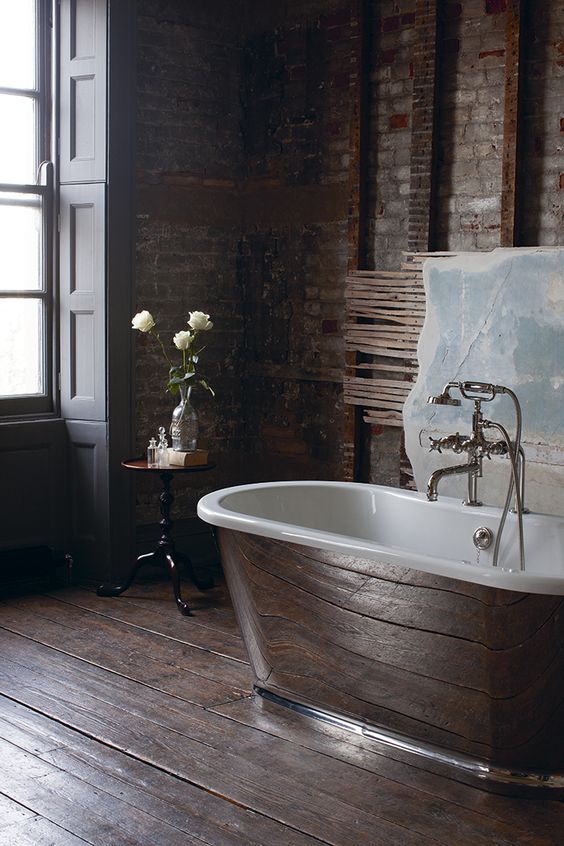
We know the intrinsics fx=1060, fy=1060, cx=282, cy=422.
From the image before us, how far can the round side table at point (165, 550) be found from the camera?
4719mm

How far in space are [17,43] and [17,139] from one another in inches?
17.4

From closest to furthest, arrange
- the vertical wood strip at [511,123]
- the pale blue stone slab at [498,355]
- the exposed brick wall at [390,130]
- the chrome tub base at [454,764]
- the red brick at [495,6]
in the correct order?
the chrome tub base at [454,764], the pale blue stone slab at [498,355], the vertical wood strip at [511,123], the red brick at [495,6], the exposed brick wall at [390,130]

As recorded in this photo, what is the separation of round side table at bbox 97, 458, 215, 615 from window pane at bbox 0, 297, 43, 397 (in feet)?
2.13

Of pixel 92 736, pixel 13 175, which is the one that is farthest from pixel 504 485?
pixel 13 175

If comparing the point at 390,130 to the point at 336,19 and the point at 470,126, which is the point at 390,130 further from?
the point at 336,19

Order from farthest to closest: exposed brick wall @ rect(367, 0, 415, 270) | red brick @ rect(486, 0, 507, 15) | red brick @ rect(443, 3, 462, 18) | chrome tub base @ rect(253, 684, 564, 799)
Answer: exposed brick wall @ rect(367, 0, 415, 270) → red brick @ rect(443, 3, 462, 18) → red brick @ rect(486, 0, 507, 15) → chrome tub base @ rect(253, 684, 564, 799)

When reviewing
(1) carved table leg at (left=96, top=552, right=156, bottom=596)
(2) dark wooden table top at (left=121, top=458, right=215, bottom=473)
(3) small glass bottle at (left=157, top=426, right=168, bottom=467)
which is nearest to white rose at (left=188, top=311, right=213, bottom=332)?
(3) small glass bottle at (left=157, top=426, right=168, bottom=467)

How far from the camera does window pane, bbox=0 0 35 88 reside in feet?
16.2

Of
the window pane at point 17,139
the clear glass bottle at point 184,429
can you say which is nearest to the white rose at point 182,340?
the clear glass bottle at point 184,429

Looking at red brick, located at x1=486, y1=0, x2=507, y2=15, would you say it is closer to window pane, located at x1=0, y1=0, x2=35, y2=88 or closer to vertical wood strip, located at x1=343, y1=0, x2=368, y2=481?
vertical wood strip, located at x1=343, y1=0, x2=368, y2=481

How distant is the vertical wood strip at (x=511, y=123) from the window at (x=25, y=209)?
2159 millimetres

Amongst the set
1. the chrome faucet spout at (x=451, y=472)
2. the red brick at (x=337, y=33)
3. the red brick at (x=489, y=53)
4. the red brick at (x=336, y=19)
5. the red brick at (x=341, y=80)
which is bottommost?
the chrome faucet spout at (x=451, y=472)

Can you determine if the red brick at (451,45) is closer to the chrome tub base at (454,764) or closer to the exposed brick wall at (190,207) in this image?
the exposed brick wall at (190,207)

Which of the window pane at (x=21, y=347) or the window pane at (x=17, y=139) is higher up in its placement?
the window pane at (x=17, y=139)
